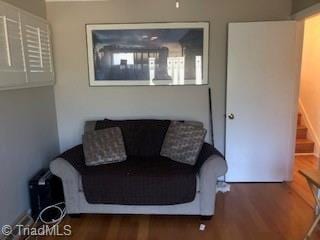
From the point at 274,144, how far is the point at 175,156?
1.36m

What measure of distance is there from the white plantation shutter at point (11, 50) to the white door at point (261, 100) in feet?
7.17

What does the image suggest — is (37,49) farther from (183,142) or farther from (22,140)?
(183,142)

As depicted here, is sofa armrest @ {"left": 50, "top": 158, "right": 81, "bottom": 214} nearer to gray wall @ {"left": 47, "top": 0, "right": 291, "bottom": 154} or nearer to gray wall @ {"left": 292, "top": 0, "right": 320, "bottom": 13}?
gray wall @ {"left": 47, "top": 0, "right": 291, "bottom": 154}

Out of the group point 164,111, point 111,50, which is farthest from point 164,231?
point 111,50

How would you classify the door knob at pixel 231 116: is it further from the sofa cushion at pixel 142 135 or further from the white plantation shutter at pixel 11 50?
the white plantation shutter at pixel 11 50

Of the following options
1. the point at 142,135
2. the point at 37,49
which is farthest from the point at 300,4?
the point at 37,49

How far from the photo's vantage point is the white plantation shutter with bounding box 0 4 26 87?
207 centimetres

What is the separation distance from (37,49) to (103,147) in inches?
47.2

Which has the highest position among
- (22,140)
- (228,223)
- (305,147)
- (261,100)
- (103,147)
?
(261,100)

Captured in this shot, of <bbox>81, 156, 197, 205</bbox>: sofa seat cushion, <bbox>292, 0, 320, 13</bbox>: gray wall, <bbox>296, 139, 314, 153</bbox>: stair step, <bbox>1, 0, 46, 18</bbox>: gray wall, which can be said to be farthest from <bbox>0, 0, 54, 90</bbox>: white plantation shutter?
<bbox>296, 139, 314, 153</bbox>: stair step

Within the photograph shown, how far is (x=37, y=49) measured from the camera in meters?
2.76

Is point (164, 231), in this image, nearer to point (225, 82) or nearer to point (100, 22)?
point (225, 82)

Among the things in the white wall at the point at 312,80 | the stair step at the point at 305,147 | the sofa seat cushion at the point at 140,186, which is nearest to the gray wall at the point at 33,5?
the sofa seat cushion at the point at 140,186

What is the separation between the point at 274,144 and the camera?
3324 mm
